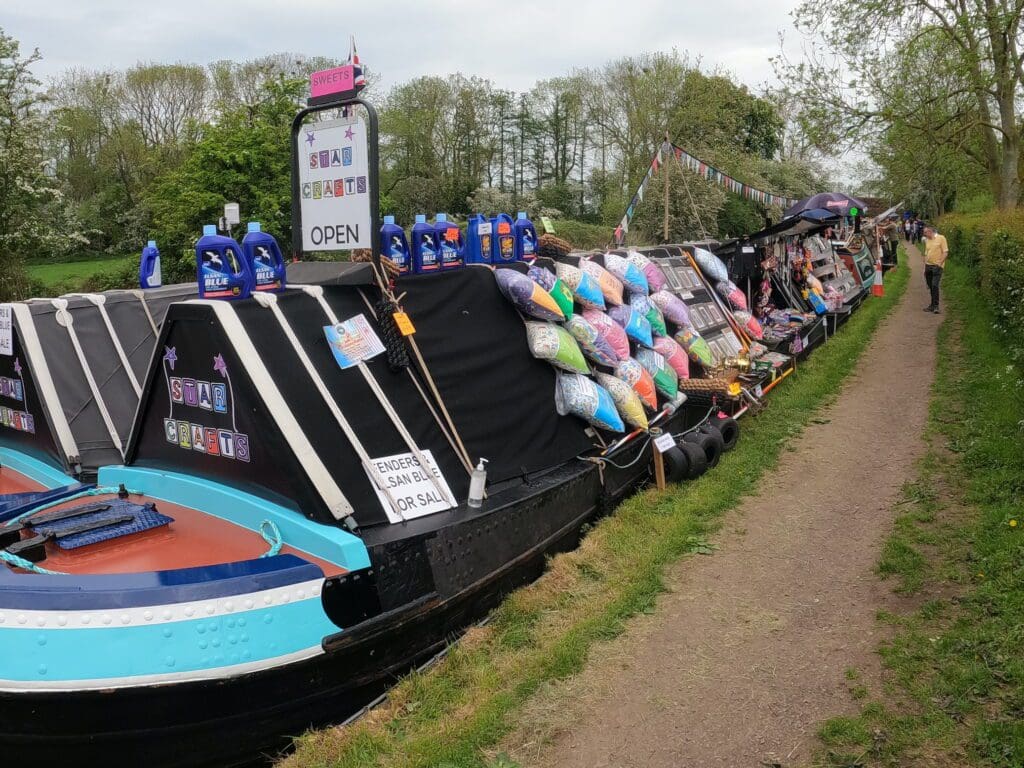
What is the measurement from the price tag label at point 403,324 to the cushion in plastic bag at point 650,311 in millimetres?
3312

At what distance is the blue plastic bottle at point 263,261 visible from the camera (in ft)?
15.2

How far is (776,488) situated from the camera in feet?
22.2

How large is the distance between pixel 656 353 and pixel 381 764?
4940 mm

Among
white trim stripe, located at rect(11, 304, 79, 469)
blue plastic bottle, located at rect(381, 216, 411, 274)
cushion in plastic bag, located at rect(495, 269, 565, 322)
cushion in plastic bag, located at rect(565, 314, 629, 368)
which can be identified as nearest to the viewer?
blue plastic bottle, located at rect(381, 216, 411, 274)

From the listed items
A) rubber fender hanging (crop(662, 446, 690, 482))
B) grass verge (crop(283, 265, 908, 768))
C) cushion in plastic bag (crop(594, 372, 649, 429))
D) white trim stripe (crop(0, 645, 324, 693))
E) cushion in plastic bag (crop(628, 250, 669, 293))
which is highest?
cushion in plastic bag (crop(628, 250, 669, 293))

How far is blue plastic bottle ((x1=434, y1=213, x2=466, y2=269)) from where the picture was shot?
18.1 feet

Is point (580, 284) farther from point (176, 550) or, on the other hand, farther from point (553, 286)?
Result: point (176, 550)

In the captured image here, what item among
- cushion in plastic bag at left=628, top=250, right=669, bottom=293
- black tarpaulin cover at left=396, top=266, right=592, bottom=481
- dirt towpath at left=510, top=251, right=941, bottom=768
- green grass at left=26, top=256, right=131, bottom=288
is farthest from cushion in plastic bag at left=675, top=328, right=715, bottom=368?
green grass at left=26, top=256, right=131, bottom=288

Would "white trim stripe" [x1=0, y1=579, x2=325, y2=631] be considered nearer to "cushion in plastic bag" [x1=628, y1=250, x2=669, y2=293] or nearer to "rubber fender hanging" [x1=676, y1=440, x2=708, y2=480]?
"rubber fender hanging" [x1=676, y1=440, x2=708, y2=480]

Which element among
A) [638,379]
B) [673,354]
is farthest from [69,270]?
[638,379]

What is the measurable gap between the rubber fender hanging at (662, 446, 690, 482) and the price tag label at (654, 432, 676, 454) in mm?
85

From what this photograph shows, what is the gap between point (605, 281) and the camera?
24.0 ft

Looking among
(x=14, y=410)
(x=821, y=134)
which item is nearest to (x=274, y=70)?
(x=821, y=134)

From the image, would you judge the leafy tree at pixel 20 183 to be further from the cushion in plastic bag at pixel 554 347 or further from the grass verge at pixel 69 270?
the cushion in plastic bag at pixel 554 347
